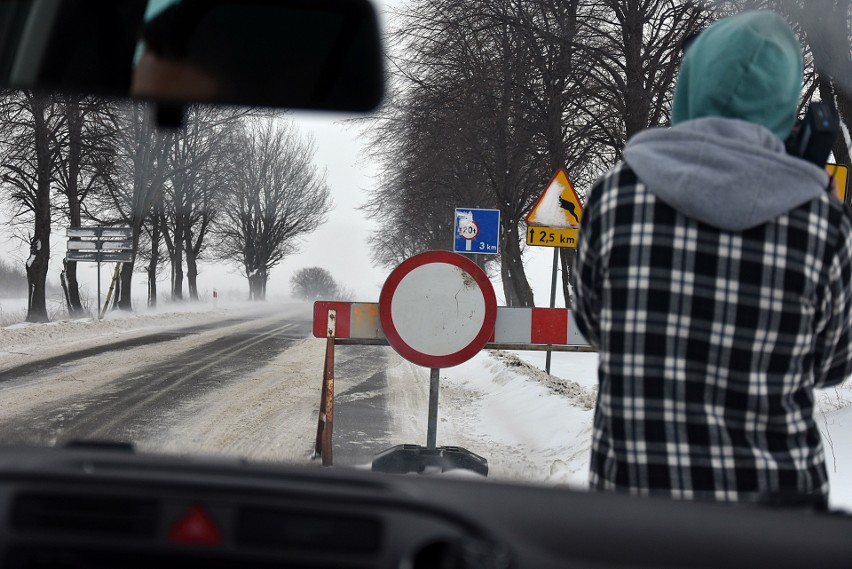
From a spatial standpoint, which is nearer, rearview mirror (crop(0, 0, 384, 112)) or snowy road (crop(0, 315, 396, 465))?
rearview mirror (crop(0, 0, 384, 112))

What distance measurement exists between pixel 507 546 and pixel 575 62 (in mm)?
17588

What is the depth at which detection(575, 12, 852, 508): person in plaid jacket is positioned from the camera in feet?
6.09

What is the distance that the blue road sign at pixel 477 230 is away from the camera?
1577 centimetres

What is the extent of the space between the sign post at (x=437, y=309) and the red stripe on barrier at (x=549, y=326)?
522mm

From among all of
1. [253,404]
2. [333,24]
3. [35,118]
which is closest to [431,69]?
[35,118]

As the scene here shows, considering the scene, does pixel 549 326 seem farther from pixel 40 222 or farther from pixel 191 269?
pixel 191 269

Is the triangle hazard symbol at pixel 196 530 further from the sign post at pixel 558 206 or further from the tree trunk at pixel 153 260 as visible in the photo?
the tree trunk at pixel 153 260

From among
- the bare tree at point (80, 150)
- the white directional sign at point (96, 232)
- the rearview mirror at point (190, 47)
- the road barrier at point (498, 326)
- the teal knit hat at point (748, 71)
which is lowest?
the road barrier at point (498, 326)

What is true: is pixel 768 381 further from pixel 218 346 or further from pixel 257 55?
pixel 218 346

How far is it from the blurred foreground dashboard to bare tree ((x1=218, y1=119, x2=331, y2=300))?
25248mm

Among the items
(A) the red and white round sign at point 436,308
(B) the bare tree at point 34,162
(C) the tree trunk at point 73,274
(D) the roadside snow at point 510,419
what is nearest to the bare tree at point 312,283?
(C) the tree trunk at point 73,274

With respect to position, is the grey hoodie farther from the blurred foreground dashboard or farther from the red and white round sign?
the red and white round sign

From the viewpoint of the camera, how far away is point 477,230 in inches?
624

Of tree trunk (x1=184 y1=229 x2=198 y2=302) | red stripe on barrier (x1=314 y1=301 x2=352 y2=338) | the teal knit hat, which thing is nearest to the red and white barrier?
red stripe on barrier (x1=314 y1=301 x2=352 y2=338)
